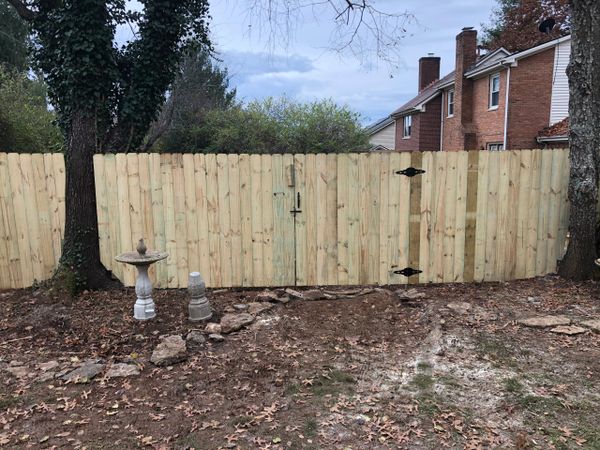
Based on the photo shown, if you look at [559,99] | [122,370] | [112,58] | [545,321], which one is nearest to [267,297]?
[122,370]

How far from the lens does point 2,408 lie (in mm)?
3059

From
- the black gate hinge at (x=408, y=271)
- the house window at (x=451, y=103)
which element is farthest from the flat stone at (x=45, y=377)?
the house window at (x=451, y=103)

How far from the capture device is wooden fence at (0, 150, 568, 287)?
531 cm

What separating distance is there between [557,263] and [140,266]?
16.2ft

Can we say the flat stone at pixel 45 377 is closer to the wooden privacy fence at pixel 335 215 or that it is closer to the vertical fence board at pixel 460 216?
the wooden privacy fence at pixel 335 215

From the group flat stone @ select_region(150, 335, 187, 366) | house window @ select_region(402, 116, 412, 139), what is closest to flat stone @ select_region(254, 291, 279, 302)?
flat stone @ select_region(150, 335, 187, 366)

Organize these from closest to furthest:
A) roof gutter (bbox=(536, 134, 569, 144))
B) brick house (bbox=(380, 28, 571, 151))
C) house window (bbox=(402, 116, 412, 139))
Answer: roof gutter (bbox=(536, 134, 569, 144)) < brick house (bbox=(380, 28, 571, 151)) < house window (bbox=(402, 116, 412, 139))

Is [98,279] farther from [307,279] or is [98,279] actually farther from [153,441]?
[153,441]

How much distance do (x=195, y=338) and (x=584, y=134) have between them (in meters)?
4.82

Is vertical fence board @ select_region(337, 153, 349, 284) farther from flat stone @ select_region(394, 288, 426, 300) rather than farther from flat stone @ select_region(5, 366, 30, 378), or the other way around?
flat stone @ select_region(5, 366, 30, 378)

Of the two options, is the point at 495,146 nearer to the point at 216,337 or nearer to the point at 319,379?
the point at 216,337

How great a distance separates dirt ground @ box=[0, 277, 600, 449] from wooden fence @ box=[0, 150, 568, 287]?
0.62 m

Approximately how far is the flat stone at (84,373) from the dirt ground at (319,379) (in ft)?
0.19

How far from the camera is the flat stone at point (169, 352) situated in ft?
12.0
